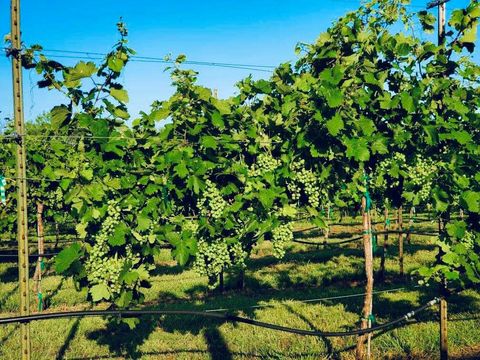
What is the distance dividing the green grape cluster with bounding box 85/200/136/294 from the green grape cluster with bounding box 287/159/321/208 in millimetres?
2062

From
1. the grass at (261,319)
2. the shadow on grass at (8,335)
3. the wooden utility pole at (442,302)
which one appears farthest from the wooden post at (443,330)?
the shadow on grass at (8,335)

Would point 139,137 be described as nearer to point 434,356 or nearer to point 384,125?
point 384,125

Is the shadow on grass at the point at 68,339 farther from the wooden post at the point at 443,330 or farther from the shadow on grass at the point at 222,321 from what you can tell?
the wooden post at the point at 443,330

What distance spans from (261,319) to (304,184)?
14.4 ft

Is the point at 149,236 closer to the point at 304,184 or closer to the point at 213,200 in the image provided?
the point at 213,200

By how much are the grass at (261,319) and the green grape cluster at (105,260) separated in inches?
84.8

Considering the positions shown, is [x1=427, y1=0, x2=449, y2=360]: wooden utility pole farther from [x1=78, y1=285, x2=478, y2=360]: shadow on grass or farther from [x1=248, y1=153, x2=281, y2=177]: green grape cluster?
[x1=248, y1=153, x2=281, y2=177]: green grape cluster

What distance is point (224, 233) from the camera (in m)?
5.10

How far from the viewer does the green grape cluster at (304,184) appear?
5039 millimetres

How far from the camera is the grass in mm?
6816

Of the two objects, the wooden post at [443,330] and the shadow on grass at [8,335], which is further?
the shadow on grass at [8,335]

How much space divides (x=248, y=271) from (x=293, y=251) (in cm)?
373

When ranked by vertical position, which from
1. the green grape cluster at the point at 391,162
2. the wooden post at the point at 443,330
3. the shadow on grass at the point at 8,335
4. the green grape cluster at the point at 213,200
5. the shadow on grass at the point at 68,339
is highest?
the green grape cluster at the point at 391,162

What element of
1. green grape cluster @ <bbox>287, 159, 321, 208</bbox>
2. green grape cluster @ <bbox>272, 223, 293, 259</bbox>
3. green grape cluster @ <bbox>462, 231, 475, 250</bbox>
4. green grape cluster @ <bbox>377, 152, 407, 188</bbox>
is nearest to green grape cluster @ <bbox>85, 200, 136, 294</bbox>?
green grape cluster @ <bbox>272, 223, 293, 259</bbox>
